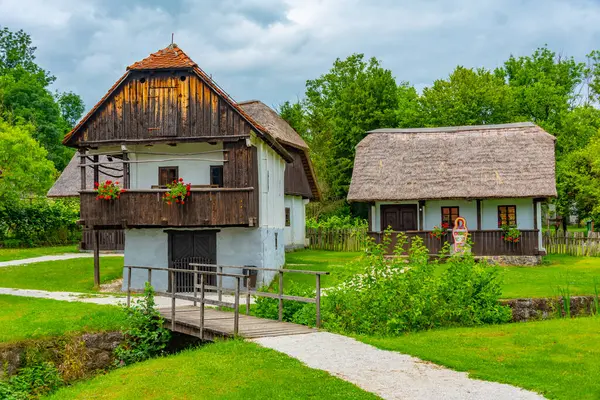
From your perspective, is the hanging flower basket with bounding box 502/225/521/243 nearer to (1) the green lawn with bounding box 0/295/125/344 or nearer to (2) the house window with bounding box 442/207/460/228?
(2) the house window with bounding box 442/207/460/228

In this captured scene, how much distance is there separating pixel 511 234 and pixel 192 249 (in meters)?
14.9

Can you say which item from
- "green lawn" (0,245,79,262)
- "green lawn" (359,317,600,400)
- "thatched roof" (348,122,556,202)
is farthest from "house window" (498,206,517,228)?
"green lawn" (0,245,79,262)

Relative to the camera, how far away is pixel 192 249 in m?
24.8

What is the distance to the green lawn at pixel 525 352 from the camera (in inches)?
420

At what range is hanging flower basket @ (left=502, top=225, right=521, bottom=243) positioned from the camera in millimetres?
31672

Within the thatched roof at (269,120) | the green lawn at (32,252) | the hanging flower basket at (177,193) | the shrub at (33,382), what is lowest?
the shrub at (33,382)

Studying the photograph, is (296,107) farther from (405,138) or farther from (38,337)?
(38,337)

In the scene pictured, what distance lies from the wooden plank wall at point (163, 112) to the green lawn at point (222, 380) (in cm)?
1158

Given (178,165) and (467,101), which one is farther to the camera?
(467,101)

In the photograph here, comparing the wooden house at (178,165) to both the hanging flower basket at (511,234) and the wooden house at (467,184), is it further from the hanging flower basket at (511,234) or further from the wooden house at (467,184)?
the hanging flower basket at (511,234)

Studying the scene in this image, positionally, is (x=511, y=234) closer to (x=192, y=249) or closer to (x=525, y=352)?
(x=192, y=249)

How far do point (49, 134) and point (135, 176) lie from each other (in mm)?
38829

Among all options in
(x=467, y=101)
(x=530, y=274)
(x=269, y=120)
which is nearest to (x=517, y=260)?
(x=530, y=274)

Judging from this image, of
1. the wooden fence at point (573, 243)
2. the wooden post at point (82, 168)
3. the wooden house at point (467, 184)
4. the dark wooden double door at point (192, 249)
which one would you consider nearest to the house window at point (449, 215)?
the wooden house at point (467, 184)
